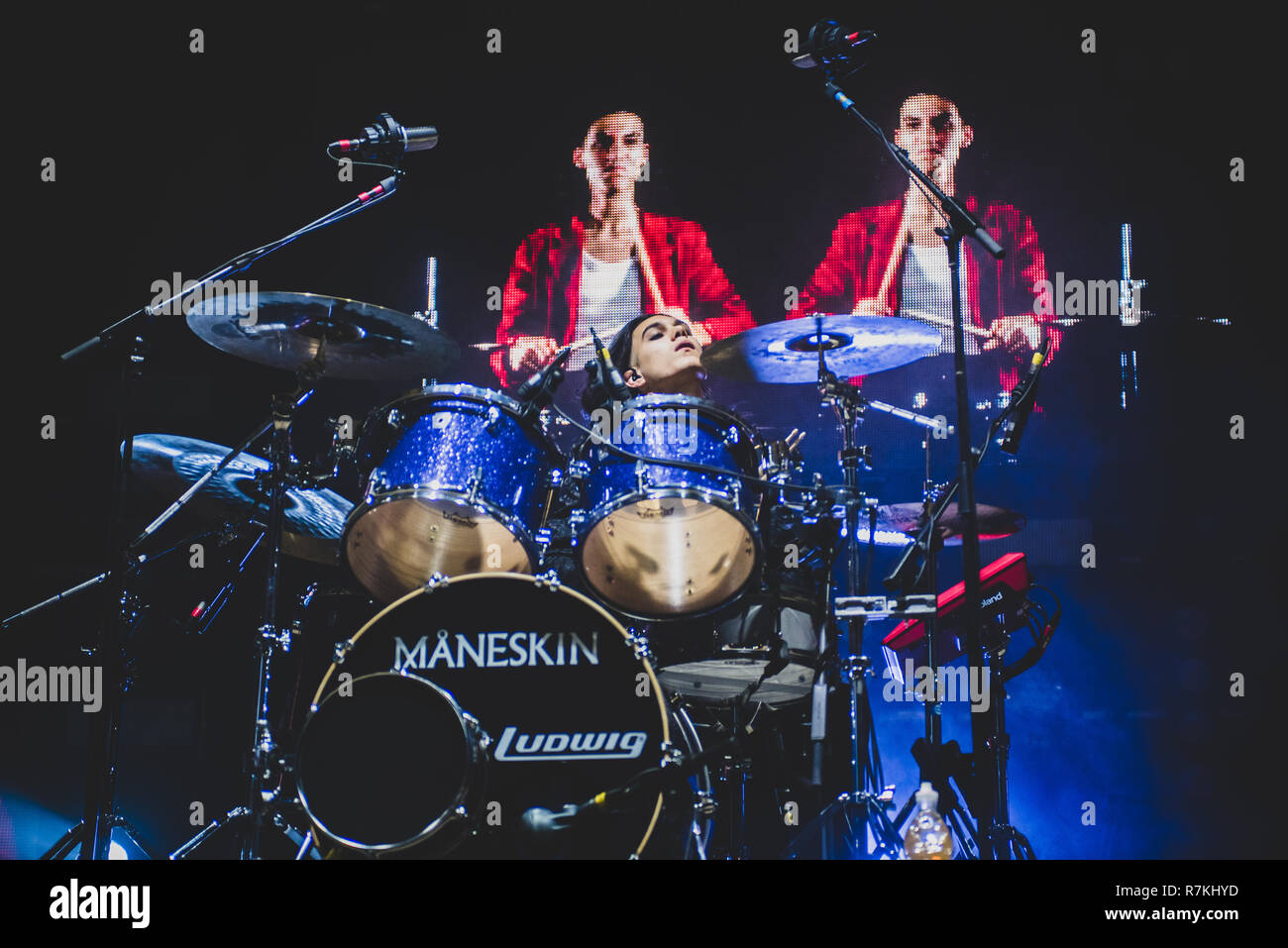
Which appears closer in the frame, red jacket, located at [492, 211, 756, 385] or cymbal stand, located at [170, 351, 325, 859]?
cymbal stand, located at [170, 351, 325, 859]

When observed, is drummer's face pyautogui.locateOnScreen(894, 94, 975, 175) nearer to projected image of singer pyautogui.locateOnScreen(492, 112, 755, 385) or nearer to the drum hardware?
projected image of singer pyautogui.locateOnScreen(492, 112, 755, 385)

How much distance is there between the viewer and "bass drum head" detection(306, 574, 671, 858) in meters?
2.89

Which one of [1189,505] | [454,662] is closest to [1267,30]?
[1189,505]

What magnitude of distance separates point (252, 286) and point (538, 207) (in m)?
1.31

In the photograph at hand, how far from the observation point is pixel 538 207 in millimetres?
4887

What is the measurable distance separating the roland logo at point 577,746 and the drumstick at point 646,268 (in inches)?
97.5

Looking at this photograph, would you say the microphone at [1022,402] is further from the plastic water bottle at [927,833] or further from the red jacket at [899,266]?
the red jacket at [899,266]

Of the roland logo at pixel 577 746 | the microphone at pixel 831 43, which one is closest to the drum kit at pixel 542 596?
the roland logo at pixel 577 746

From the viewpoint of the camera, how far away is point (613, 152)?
4.95 m

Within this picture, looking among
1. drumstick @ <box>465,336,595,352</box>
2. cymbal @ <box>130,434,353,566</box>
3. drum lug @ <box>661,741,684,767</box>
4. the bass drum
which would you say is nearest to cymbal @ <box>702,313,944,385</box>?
drumstick @ <box>465,336,595,352</box>

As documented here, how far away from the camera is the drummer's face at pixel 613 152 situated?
16.2ft

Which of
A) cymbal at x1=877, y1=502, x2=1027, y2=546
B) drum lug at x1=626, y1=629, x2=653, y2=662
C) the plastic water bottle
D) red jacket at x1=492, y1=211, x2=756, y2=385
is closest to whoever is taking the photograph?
the plastic water bottle

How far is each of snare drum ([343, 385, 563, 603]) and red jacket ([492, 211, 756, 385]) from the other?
4.69 feet

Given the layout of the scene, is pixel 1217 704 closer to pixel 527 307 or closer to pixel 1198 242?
pixel 1198 242
